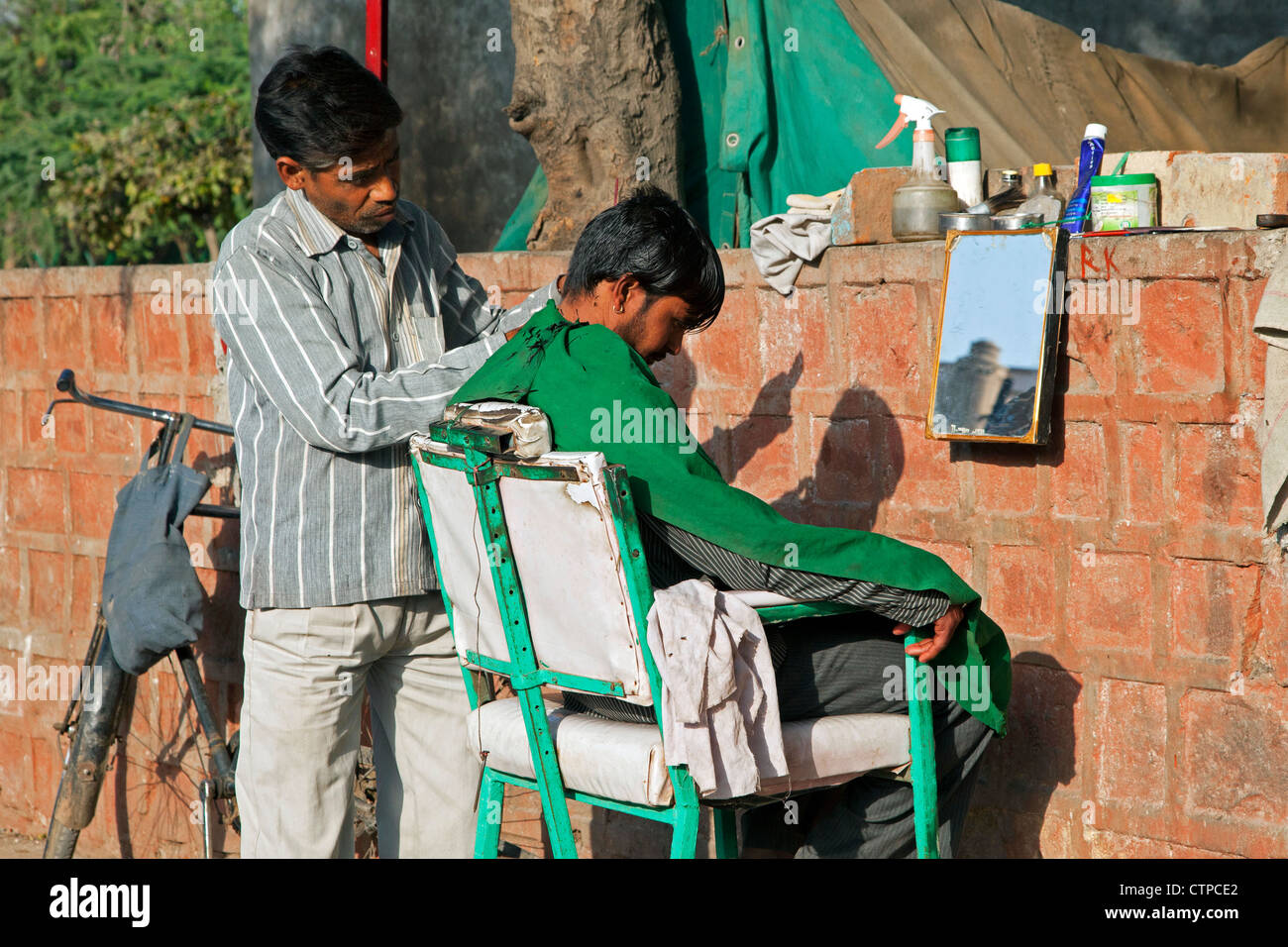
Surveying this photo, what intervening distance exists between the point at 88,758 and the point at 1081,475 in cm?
279

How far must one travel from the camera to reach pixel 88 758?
12.9 feet

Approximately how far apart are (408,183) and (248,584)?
3859mm

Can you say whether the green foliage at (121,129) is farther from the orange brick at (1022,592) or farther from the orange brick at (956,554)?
the orange brick at (1022,592)

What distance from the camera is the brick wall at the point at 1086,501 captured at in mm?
2643

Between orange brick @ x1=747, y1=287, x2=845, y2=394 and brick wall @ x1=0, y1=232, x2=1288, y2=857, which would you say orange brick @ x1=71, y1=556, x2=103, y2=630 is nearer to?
brick wall @ x1=0, y1=232, x2=1288, y2=857

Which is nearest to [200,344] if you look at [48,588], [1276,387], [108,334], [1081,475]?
[108,334]

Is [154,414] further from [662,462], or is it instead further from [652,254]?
[662,462]

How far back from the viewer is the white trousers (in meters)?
2.59

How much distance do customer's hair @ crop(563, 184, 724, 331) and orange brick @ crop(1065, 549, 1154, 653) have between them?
3.26 feet
